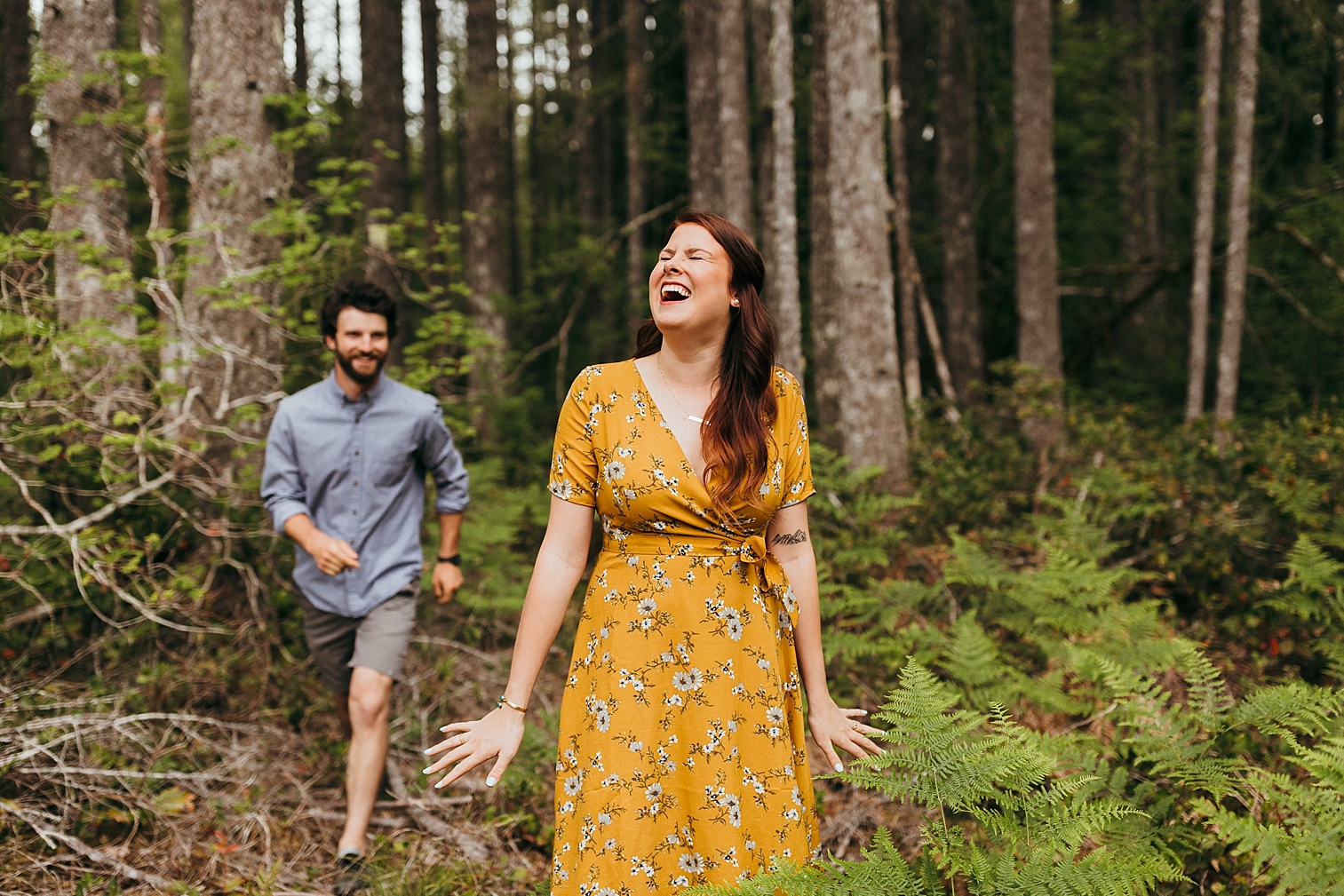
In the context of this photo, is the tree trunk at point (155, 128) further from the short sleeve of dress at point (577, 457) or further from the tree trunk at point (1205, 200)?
the tree trunk at point (1205, 200)

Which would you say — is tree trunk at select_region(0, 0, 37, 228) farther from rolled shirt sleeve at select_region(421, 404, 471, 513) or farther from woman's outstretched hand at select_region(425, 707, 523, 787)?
woman's outstretched hand at select_region(425, 707, 523, 787)

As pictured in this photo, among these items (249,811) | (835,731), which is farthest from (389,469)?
(835,731)

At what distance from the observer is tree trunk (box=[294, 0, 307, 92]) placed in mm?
18109

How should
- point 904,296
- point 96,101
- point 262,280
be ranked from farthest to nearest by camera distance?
point 904,296 < point 96,101 < point 262,280

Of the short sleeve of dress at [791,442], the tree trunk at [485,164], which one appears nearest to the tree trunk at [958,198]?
the tree trunk at [485,164]

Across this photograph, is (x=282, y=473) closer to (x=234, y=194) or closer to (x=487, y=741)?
(x=487, y=741)

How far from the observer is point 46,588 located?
4.67 m

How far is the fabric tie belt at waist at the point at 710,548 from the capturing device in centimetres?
232

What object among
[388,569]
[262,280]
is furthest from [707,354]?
[262,280]

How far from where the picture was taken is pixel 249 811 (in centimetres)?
391

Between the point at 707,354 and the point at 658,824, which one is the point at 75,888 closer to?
the point at 658,824

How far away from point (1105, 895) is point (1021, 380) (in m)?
7.17

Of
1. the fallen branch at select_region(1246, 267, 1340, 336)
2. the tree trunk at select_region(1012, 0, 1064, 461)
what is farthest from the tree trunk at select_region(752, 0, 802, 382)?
the fallen branch at select_region(1246, 267, 1340, 336)

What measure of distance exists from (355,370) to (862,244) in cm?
437
